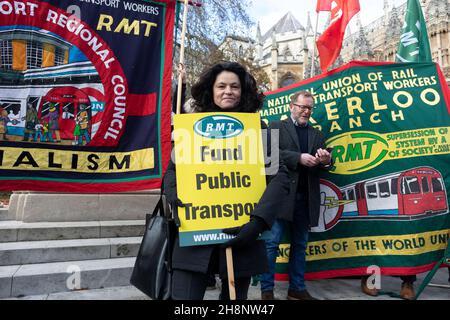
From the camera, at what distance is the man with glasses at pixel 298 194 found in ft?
10.4

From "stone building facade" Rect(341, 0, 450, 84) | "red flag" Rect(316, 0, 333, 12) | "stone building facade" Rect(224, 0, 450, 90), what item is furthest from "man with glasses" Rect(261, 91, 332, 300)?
"stone building facade" Rect(341, 0, 450, 84)

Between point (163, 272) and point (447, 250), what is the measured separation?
2.99 m

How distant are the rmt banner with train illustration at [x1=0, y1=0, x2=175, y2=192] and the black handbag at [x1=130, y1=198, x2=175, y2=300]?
1.97 m

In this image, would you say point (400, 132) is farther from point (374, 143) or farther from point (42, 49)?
point (42, 49)

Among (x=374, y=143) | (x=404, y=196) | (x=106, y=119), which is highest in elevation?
(x=106, y=119)

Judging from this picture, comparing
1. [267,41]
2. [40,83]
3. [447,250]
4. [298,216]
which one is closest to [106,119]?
[40,83]

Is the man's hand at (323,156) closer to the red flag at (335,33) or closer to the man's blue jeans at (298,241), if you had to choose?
the man's blue jeans at (298,241)

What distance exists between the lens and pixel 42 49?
356cm

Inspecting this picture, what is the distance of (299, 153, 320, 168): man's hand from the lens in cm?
306

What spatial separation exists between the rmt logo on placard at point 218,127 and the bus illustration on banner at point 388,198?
2273mm

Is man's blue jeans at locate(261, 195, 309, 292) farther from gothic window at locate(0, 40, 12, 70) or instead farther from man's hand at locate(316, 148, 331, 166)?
gothic window at locate(0, 40, 12, 70)

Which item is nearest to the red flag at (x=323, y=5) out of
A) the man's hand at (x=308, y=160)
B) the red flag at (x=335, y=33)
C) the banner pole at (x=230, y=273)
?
the red flag at (x=335, y=33)

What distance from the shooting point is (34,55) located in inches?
140

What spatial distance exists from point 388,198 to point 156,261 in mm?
2809
